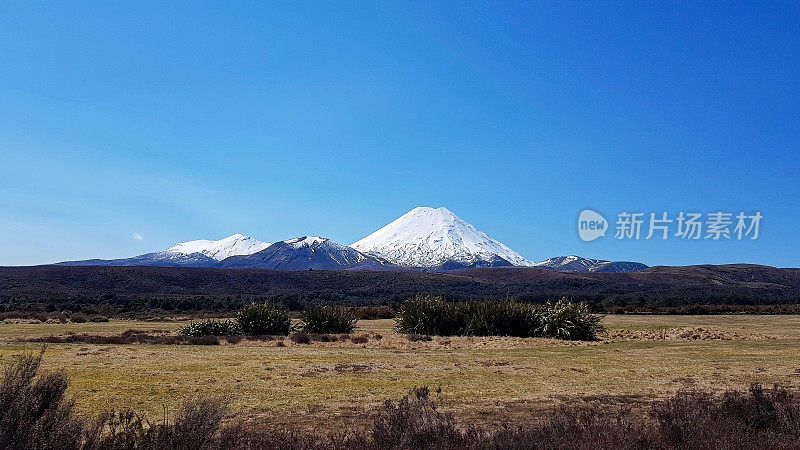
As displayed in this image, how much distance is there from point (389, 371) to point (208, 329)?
1391cm

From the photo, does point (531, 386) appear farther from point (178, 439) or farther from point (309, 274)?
point (309, 274)

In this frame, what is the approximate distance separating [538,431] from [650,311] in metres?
47.9

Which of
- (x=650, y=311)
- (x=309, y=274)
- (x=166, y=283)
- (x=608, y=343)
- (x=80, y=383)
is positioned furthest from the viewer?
(x=309, y=274)

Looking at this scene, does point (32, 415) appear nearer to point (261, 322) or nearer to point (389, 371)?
point (389, 371)

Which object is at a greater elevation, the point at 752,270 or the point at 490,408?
the point at 752,270

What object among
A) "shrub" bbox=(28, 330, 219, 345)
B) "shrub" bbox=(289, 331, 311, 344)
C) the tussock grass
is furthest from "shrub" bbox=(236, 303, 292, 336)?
the tussock grass

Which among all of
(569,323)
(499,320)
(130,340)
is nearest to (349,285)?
(499,320)

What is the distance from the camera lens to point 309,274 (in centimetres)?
11562

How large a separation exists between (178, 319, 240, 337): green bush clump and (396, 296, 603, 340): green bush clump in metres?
7.75

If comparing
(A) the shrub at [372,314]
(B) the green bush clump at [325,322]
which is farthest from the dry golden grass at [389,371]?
(A) the shrub at [372,314]

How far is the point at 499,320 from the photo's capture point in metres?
26.7

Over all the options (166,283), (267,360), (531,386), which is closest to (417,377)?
(531,386)

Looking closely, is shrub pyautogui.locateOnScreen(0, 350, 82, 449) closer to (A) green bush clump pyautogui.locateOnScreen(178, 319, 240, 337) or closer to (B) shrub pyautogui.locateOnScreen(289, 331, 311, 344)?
(B) shrub pyautogui.locateOnScreen(289, 331, 311, 344)

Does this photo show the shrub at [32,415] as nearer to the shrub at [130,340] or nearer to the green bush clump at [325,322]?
the shrub at [130,340]
